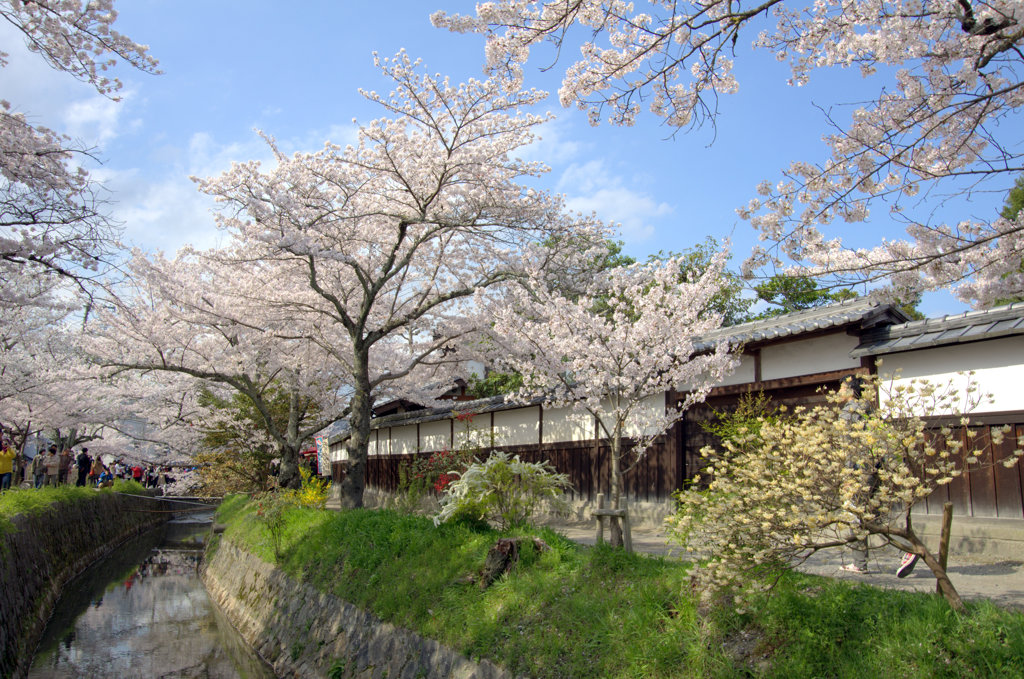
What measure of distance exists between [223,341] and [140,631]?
781 cm

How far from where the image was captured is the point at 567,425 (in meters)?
14.5

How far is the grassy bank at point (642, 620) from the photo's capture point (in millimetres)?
3718

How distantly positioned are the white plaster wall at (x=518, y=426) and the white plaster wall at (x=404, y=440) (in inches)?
A: 193

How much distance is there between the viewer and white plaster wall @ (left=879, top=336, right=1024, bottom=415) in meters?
8.04

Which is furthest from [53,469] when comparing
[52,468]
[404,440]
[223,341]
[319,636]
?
[319,636]

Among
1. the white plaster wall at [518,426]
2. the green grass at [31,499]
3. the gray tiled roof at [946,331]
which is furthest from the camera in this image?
the white plaster wall at [518,426]

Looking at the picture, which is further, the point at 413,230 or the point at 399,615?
the point at 413,230

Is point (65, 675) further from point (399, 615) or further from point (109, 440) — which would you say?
point (109, 440)

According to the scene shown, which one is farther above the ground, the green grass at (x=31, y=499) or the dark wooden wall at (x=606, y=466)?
the dark wooden wall at (x=606, y=466)

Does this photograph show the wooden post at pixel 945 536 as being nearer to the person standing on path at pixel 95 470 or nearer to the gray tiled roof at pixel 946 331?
the gray tiled roof at pixel 946 331

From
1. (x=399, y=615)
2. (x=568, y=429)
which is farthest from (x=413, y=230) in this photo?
(x=399, y=615)

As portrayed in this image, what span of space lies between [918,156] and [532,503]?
5.49 meters

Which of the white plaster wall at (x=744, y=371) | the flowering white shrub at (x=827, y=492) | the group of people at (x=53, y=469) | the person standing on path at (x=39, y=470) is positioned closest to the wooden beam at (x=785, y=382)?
the white plaster wall at (x=744, y=371)

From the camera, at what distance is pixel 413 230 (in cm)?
1423
